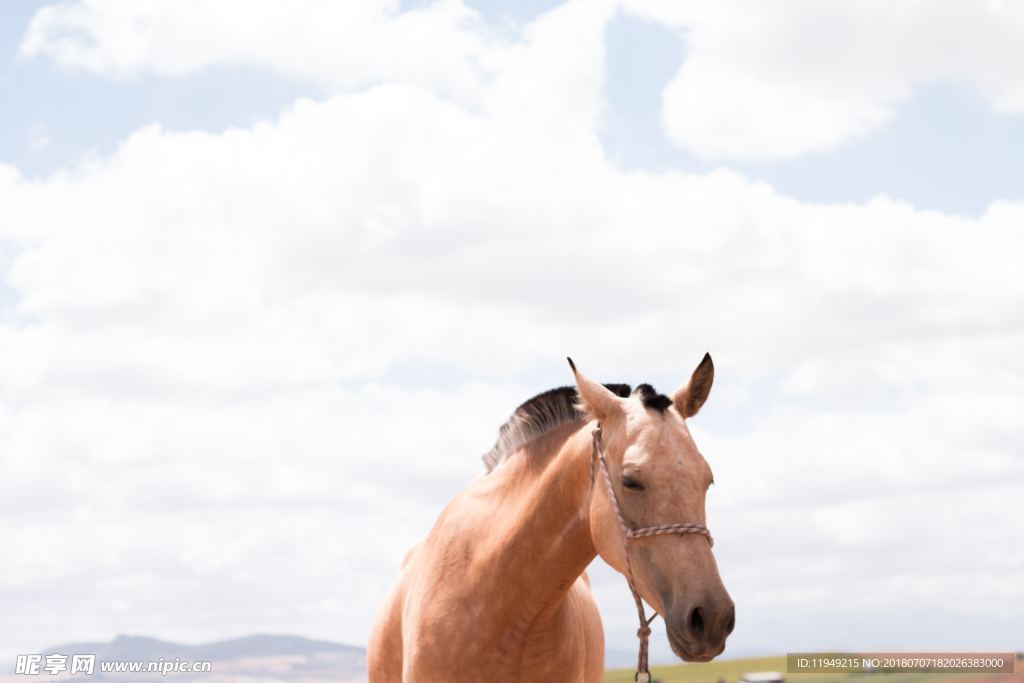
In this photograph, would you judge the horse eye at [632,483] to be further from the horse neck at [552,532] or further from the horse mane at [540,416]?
the horse mane at [540,416]

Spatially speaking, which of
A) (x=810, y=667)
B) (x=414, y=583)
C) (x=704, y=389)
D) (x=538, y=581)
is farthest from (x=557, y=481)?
(x=810, y=667)

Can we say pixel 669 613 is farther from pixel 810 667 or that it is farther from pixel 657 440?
pixel 810 667

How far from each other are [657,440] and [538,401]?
5.95 feet

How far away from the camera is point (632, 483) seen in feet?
23.9

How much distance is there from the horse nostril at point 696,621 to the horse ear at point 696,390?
1532mm

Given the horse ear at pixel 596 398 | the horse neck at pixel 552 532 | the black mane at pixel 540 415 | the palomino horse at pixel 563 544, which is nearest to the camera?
the palomino horse at pixel 563 544

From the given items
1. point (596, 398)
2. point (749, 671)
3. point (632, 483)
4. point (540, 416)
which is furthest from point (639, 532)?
point (749, 671)

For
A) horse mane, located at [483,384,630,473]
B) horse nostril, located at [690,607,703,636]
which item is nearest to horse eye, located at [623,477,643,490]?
horse nostril, located at [690,607,703,636]

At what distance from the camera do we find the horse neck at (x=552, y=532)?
8.05m

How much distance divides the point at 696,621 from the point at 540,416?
2537mm

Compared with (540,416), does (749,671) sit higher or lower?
lower

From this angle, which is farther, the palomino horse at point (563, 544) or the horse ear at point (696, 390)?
the horse ear at point (696, 390)

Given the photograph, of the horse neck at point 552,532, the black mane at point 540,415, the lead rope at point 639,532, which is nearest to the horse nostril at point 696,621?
the lead rope at point 639,532

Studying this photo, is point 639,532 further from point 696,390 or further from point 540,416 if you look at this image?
point 540,416
